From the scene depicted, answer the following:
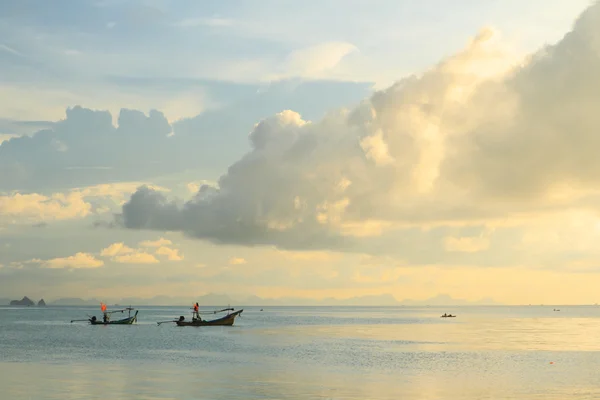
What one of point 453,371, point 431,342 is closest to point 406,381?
point 453,371

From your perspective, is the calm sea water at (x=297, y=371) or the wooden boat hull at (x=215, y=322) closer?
the calm sea water at (x=297, y=371)

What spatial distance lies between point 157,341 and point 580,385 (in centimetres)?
6525

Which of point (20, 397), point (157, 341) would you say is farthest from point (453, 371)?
point (157, 341)

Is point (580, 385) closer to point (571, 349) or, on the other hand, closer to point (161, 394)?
point (161, 394)

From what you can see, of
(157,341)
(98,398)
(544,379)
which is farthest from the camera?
(157,341)

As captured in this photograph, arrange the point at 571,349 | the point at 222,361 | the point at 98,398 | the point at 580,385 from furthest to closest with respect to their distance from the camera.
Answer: the point at 571,349
the point at 222,361
the point at 580,385
the point at 98,398

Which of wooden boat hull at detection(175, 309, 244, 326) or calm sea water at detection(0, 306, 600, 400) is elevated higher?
wooden boat hull at detection(175, 309, 244, 326)

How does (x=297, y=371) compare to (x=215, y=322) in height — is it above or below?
below

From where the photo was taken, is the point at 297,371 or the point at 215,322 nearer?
the point at 297,371

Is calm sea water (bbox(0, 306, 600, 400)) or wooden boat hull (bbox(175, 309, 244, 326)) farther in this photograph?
wooden boat hull (bbox(175, 309, 244, 326))

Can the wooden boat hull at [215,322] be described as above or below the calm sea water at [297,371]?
above

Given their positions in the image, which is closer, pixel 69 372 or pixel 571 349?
pixel 69 372

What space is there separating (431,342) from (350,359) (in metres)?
35.4

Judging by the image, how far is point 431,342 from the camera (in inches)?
4181
